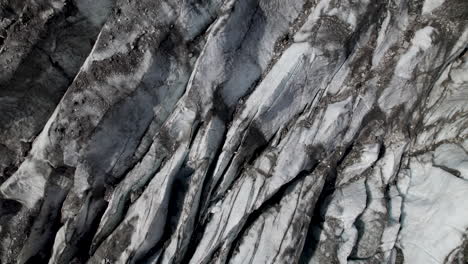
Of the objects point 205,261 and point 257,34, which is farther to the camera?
point 257,34

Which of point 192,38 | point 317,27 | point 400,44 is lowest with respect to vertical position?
point 192,38

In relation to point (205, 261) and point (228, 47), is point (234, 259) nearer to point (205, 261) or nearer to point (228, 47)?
point (205, 261)

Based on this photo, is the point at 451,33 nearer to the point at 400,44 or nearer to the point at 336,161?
the point at 400,44

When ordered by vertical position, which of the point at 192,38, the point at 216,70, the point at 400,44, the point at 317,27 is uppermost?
the point at 400,44

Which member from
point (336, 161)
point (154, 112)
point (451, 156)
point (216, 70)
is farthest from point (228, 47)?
point (451, 156)

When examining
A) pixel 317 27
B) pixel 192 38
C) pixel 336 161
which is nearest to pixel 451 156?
pixel 336 161

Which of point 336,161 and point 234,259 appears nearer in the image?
point 234,259

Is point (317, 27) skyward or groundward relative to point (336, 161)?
skyward

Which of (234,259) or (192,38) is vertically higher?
(192,38)
